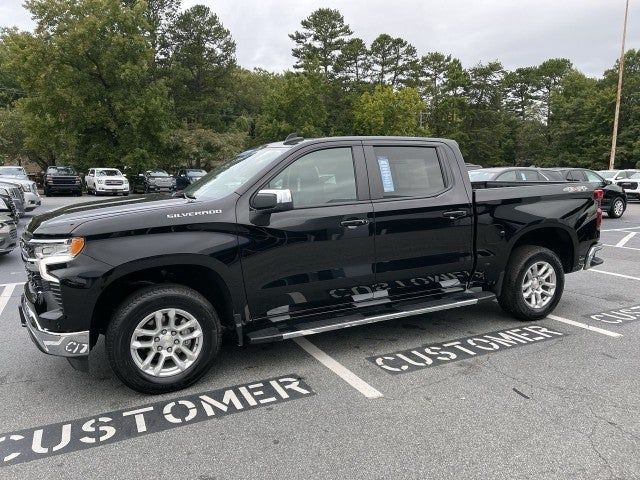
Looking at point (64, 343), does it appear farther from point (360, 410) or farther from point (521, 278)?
point (521, 278)

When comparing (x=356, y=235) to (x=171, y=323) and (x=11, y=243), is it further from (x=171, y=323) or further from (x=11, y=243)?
(x=11, y=243)

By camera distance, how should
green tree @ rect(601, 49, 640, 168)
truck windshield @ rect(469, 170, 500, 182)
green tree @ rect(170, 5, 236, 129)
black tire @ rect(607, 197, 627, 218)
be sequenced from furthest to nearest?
green tree @ rect(170, 5, 236, 129)
green tree @ rect(601, 49, 640, 168)
black tire @ rect(607, 197, 627, 218)
truck windshield @ rect(469, 170, 500, 182)

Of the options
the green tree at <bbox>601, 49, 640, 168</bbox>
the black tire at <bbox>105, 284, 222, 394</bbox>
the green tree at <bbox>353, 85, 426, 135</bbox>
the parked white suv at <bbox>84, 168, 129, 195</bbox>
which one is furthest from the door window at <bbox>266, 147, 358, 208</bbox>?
the green tree at <bbox>601, 49, 640, 168</bbox>

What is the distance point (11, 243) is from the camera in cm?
890

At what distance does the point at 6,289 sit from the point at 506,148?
6418 centimetres

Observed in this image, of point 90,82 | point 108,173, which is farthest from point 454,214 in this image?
point 90,82

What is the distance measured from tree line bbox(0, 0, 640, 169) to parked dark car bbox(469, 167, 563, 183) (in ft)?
87.1

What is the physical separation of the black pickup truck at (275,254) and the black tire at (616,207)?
1340 centimetres

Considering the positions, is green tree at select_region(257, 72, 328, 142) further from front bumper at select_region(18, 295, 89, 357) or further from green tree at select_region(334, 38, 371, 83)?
front bumper at select_region(18, 295, 89, 357)

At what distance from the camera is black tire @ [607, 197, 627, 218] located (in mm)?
16484

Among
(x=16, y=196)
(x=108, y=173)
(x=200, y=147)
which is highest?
(x=200, y=147)

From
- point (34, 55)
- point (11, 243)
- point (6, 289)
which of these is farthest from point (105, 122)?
point (6, 289)

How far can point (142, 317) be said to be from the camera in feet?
11.7

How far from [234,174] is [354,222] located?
1.16 metres
